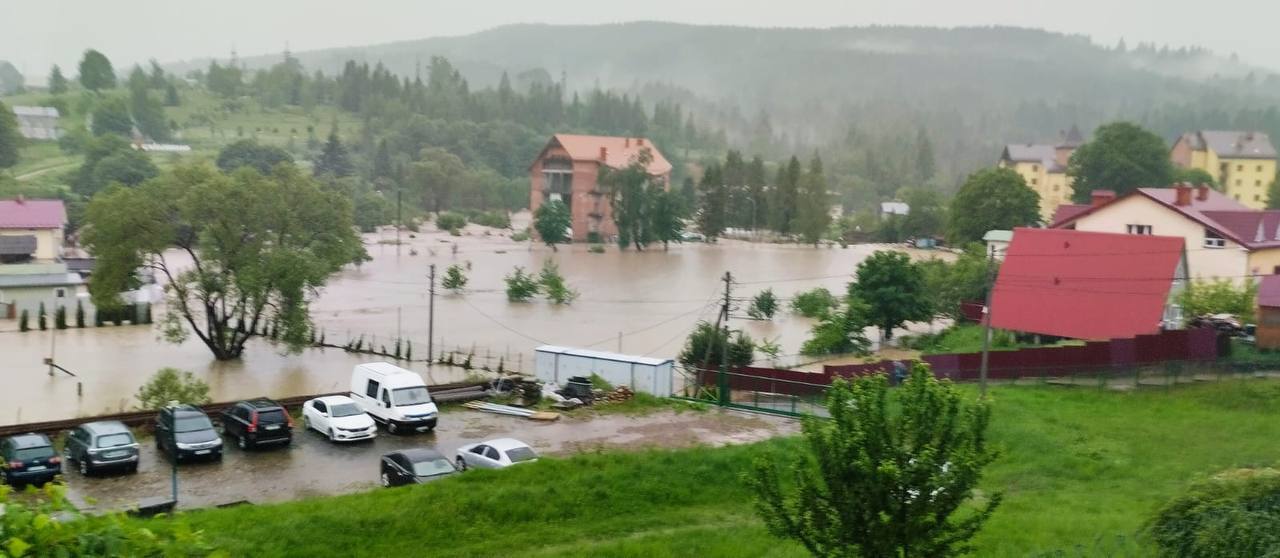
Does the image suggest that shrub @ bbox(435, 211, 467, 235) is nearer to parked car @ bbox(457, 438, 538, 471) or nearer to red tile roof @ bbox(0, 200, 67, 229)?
red tile roof @ bbox(0, 200, 67, 229)

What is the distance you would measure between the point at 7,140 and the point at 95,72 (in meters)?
52.3

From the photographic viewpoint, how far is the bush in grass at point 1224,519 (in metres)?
7.93

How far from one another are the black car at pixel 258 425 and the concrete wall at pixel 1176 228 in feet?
81.9

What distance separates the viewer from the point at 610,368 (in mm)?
21484

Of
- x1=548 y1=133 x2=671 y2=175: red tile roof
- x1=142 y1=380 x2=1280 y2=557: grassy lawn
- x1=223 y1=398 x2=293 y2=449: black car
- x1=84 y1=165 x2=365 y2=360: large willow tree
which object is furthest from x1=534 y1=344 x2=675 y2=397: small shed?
x1=548 y1=133 x2=671 y2=175: red tile roof

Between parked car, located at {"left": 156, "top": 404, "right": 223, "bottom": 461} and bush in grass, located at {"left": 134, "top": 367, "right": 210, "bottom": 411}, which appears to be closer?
parked car, located at {"left": 156, "top": 404, "right": 223, "bottom": 461}

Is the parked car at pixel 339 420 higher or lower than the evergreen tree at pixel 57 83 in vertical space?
lower

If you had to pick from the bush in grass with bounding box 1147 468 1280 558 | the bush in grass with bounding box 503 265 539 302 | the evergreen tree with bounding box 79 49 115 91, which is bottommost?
the bush in grass with bounding box 503 265 539 302

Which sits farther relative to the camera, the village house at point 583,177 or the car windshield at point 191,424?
the village house at point 583,177

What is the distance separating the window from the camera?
3136 cm

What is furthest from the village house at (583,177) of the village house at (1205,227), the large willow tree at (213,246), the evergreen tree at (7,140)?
the large willow tree at (213,246)

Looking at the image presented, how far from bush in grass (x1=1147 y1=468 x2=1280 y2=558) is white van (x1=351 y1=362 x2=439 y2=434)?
11.7 metres

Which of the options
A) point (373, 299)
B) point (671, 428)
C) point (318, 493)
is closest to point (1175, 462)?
point (671, 428)

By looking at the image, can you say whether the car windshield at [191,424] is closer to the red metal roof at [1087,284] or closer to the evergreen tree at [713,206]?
the red metal roof at [1087,284]
